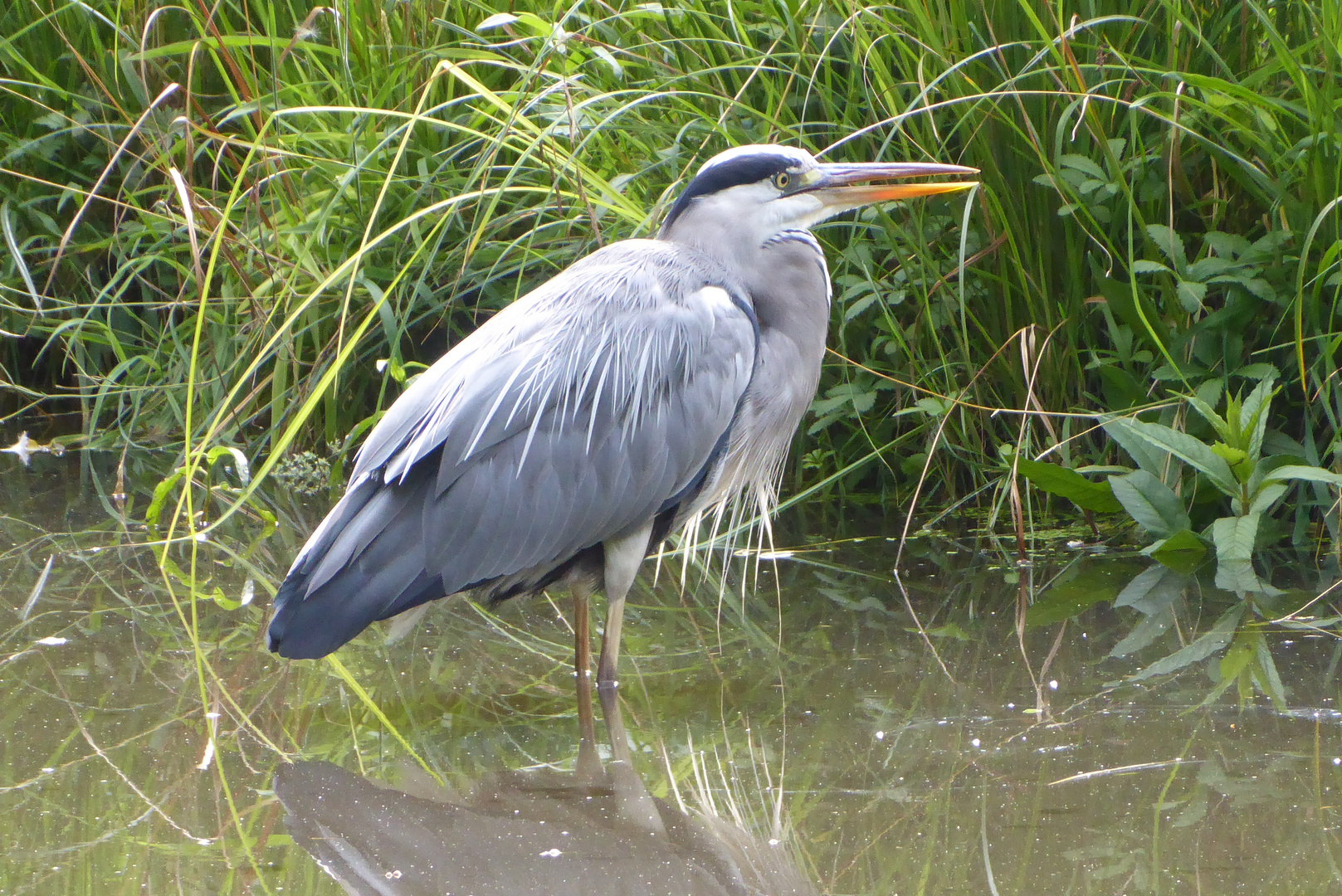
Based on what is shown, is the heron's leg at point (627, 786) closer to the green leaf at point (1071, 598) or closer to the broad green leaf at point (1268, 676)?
the green leaf at point (1071, 598)

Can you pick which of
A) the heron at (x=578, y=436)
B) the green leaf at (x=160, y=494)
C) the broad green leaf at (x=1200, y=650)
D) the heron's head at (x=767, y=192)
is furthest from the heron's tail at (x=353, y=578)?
the broad green leaf at (x=1200, y=650)

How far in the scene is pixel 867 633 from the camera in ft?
9.71

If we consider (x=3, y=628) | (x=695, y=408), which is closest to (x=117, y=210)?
(x=3, y=628)

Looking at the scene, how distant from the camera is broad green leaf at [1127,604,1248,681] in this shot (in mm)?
2635

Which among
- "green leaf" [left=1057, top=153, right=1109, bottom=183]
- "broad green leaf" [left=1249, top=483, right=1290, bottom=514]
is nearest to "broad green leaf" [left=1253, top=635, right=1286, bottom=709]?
"broad green leaf" [left=1249, top=483, right=1290, bottom=514]

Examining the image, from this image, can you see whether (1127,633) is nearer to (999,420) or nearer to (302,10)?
(999,420)

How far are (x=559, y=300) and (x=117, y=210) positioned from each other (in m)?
2.62

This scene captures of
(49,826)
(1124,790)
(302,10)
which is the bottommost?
(1124,790)

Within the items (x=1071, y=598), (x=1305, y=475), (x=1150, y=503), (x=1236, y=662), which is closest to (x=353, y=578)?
(x=1071, y=598)

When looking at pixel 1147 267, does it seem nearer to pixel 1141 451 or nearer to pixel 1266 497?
pixel 1141 451

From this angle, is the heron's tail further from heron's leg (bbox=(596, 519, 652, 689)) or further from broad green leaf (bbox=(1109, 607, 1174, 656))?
broad green leaf (bbox=(1109, 607, 1174, 656))

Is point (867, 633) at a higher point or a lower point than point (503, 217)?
lower

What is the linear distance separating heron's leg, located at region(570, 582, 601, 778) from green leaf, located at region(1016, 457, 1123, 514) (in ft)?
3.51

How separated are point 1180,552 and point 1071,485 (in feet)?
0.94
